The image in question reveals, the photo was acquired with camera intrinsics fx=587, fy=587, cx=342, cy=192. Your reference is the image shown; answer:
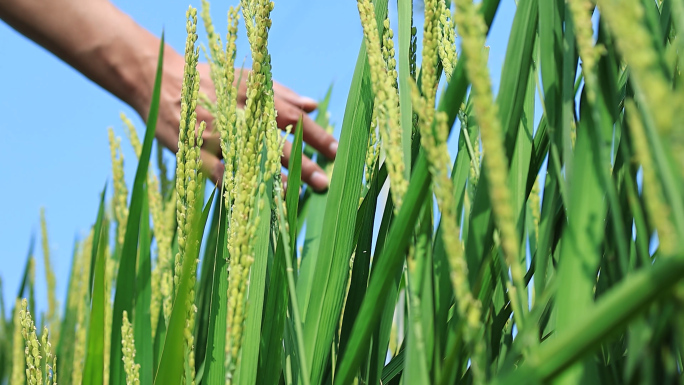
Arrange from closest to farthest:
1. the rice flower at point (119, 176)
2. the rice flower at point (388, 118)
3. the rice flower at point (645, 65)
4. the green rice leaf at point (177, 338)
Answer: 1. the rice flower at point (645, 65)
2. the rice flower at point (388, 118)
3. the green rice leaf at point (177, 338)
4. the rice flower at point (119, 176)

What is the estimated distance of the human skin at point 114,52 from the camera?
4.33 ft

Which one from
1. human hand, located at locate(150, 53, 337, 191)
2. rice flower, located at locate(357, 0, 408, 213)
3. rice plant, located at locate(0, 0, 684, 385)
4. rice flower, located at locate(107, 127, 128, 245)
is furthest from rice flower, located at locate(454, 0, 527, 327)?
human hand, located at locate(150, 53, 337, 191)

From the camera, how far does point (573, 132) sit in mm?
417

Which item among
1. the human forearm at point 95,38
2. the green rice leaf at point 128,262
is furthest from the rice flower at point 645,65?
the human forearm at point 95,38

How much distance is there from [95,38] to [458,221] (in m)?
1.16

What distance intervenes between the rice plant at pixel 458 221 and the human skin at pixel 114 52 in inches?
27.4

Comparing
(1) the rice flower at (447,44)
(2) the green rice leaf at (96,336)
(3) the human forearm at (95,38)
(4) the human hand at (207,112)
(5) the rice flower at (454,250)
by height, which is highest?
(3) the human forearm at (95,38)

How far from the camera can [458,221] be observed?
510mm

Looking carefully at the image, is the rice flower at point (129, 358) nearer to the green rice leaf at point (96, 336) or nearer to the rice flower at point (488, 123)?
the green rice leaf at point (96, 336)

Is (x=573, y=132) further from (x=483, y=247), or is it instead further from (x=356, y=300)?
(x=356, y=300)

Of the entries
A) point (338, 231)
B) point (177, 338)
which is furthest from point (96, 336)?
point (338, 231)

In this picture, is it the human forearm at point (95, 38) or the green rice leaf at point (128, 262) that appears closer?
the green rice leaf at point (128, 262)

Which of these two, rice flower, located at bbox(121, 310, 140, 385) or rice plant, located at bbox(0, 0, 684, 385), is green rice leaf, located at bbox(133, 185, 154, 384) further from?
rice flower, located at bbox(121, 310, 140, 385)

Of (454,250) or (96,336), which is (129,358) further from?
(454,250)
